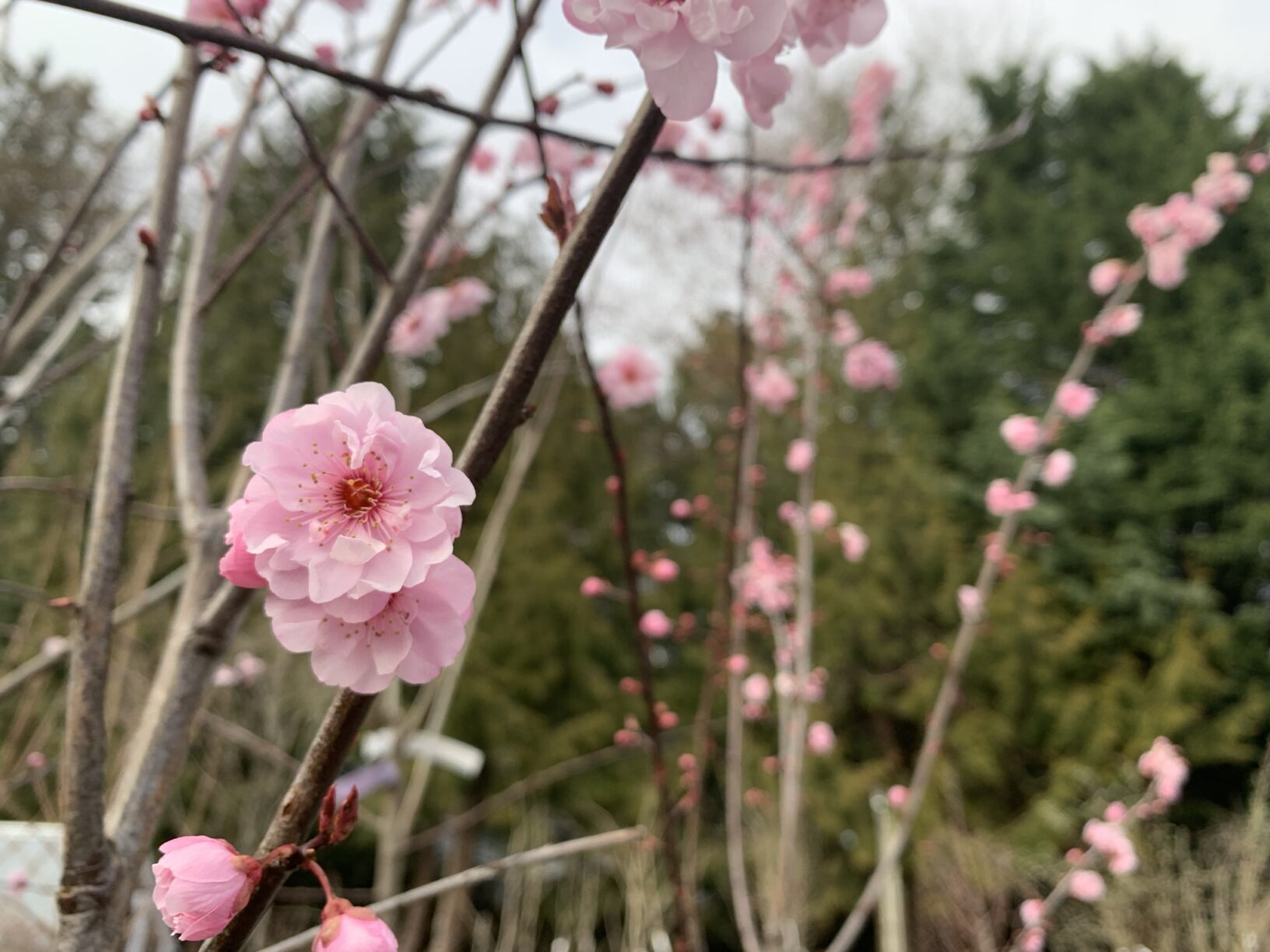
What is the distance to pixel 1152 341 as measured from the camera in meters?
5.98

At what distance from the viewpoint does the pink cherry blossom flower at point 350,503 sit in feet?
1.19

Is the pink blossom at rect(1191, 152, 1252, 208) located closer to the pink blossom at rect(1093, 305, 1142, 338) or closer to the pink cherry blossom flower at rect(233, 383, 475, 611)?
the pink blossom at rect(1093, 305, 1142, 338)

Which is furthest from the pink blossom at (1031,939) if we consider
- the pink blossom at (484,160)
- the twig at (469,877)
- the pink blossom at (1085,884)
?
the pink blossom at (484,160)

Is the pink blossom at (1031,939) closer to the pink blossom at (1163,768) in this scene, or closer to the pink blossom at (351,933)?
the pink blossom at (1163,768)

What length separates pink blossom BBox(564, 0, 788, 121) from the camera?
1.28 feet

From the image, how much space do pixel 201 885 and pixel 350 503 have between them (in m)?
0.18

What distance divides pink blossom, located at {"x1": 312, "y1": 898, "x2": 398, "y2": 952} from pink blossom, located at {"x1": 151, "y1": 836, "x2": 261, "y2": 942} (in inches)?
1.4

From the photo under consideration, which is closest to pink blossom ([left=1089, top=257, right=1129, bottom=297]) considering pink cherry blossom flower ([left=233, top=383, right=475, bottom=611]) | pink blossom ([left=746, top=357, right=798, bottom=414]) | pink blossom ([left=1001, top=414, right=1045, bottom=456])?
pink blossom ([left=1001, top=414, right=1045, bottom=456])

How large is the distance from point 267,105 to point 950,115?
8674mm

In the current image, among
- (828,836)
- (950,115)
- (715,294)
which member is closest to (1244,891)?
(828,836)

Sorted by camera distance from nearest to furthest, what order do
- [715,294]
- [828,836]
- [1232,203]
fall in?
1. [1232,203]
2. [828,836]
3. [715,294]

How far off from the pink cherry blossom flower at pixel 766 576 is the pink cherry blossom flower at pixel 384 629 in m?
2.09

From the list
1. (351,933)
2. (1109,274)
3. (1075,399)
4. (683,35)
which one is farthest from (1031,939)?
(683,35)

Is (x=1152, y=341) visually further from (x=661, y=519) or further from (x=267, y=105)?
(x=267, y=105)
